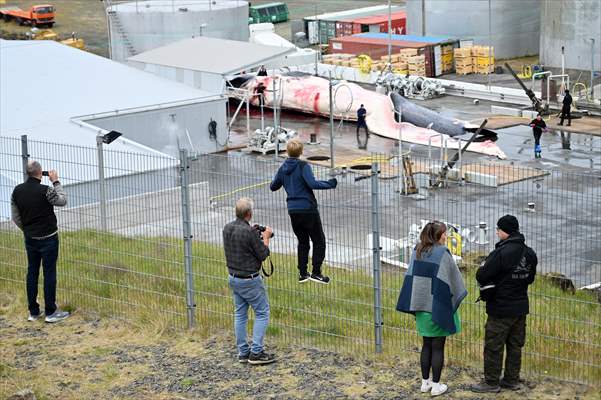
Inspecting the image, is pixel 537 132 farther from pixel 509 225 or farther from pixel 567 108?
pixel 509 225

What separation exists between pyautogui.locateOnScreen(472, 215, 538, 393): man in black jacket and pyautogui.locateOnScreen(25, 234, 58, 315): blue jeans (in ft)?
17.1

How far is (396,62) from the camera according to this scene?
48.2 m

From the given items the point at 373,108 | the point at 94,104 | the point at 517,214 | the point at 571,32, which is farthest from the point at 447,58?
the point at 517,214

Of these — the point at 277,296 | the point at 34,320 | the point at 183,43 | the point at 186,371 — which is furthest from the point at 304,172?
the point at 183,43

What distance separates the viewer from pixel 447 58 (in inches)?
1950

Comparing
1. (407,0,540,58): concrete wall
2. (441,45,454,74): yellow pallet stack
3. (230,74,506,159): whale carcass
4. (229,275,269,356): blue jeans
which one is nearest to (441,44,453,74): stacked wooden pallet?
(441,45,454,74): yellow pallet stack

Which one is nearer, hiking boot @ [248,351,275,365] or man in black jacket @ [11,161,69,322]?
hiking boot @ [248,351,275,365]

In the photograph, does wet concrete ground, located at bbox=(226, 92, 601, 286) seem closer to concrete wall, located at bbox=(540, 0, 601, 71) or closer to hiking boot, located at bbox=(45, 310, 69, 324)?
hiking boot, located at bbox=(45, 310, 69, 324)

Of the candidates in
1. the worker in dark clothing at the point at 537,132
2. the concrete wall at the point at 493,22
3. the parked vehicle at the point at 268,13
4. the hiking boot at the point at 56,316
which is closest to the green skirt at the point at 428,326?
the hiking boot at the point at 56,316

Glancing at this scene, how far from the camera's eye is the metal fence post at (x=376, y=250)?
10594mm

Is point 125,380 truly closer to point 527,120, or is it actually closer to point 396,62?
point 527,120

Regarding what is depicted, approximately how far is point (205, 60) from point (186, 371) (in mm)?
29231

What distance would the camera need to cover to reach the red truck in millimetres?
68500

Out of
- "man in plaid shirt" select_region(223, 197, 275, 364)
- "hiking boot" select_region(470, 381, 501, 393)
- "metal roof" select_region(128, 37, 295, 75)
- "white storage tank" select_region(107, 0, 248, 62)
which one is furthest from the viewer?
"white storage tank" select_region(107, 0, 248, 62)
